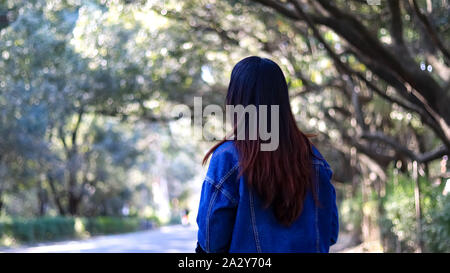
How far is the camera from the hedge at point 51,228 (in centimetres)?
2262

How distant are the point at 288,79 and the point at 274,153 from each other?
1317cm

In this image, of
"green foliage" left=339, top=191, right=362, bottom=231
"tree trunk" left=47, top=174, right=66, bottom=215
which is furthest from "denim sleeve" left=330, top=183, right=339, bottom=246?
"tree trunk" left=47, top=174, right=66, bottom=215

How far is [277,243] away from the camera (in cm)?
226

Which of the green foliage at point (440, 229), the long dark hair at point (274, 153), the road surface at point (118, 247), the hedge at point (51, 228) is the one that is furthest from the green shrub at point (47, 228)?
the long dark hair at point (274, 153)

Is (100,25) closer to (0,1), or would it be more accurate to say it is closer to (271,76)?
(0,1)

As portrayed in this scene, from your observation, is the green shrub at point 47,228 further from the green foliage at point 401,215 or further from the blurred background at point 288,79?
the green foliage at point 401,215

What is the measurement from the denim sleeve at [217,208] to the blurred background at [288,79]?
639 centimetres

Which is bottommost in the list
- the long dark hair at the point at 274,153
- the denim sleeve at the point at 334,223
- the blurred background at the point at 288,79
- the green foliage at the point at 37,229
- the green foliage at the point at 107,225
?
the green foliage at the point at 107,225

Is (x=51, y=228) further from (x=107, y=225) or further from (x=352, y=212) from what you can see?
(x=352, y=212)

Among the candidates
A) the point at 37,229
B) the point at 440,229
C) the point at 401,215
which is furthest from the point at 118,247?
the point at 440,229

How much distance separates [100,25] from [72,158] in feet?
53.5

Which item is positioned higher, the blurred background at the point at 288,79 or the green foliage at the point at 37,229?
the blurred background at the point at 288,79

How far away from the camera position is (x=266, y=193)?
2279mm

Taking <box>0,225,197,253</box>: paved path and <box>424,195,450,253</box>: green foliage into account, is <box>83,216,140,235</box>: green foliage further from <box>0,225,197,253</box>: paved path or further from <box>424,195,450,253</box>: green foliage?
<box>424,195,450,253</box>: green foliage
